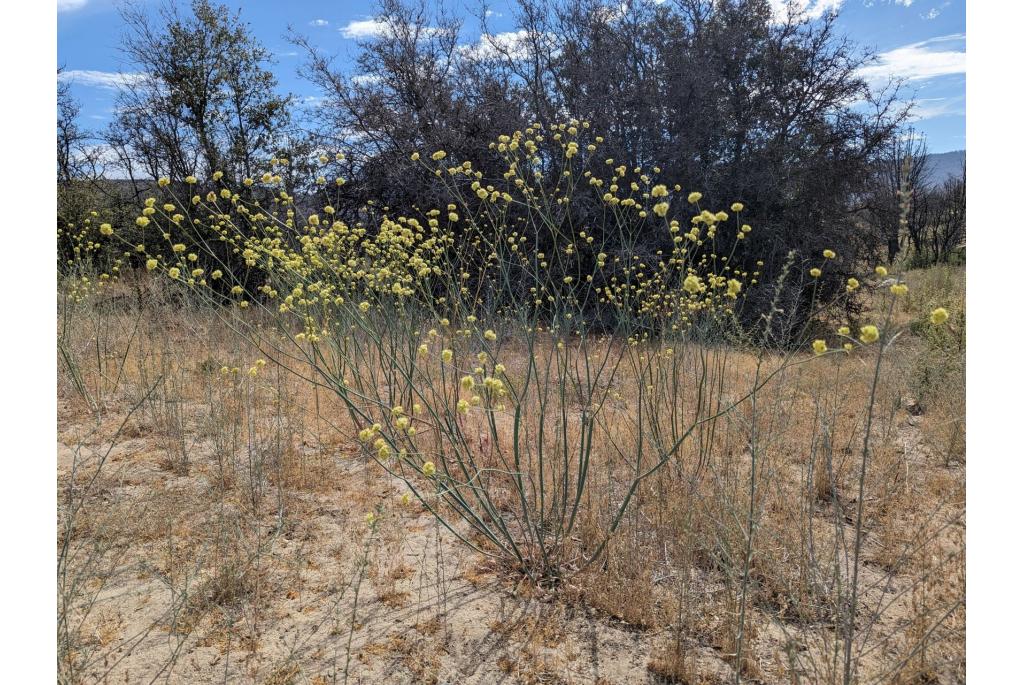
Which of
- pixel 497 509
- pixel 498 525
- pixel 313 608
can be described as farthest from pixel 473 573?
pixel 313 608

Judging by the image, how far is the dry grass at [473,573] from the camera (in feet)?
6.40

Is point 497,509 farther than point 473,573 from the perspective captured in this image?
Yes

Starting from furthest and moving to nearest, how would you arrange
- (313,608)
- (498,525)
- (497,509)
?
(497,509) < (498,525) < (313,608)

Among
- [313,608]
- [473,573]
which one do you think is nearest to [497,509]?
[473,573]

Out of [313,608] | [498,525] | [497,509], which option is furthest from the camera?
[497,509]

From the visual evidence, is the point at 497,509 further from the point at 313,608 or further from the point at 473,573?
the point at 313,608

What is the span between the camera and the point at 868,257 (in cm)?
923

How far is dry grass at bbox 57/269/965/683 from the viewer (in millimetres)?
1952

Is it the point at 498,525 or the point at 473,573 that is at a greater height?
the point at 498,525

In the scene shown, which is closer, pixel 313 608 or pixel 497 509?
pixel 313 608

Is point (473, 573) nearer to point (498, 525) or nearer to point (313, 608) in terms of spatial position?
point (498, 525)

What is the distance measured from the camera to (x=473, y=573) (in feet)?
8.13

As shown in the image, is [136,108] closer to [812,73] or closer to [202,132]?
[202,132]
